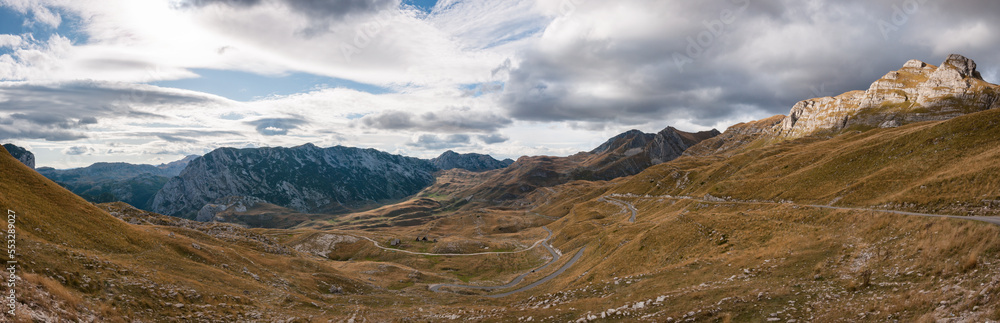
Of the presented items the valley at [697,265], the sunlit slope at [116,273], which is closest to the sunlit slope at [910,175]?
the valley at [697,265]

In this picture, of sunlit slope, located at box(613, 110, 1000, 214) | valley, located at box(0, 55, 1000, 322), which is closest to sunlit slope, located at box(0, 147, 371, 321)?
valley, located at box(0, 55, 1000, 322)

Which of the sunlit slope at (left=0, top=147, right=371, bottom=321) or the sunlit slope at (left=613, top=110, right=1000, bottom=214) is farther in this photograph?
the sunlit slope at (left=613, top=110, right=1000, bottom=214)

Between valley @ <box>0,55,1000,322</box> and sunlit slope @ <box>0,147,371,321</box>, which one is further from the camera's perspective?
sunlit slope @ <box>0,147,371,321</box>

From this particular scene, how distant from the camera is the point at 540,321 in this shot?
30031 millimetres

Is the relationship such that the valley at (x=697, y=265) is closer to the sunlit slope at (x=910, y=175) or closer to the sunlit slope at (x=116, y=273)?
the sunlit slope at (x=116, y=273)

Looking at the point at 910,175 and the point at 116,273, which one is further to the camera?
the point at 910,175

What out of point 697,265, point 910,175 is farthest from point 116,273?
point 910,175

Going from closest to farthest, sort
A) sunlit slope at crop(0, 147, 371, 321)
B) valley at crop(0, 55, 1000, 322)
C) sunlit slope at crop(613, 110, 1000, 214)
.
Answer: valley at crop(0, 55, 1000, 322), sunlit slope at crop(0, 147, 371, 321), sunlit slope at crop(613, 110, 1000, 214)

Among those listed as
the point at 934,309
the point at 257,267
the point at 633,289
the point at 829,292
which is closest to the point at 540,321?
the point at 633,289

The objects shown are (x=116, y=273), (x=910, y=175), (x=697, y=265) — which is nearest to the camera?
(x=116, y=273)

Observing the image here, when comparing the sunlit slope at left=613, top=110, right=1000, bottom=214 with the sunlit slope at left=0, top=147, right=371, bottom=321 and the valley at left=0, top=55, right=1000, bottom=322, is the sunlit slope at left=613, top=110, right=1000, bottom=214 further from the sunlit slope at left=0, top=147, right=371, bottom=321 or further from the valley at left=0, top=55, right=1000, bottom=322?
the sunlit slope at left=0, top=147, right=371, bottom=321

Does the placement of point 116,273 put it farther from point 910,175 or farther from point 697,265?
point 910,175

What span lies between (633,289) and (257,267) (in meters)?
57.1

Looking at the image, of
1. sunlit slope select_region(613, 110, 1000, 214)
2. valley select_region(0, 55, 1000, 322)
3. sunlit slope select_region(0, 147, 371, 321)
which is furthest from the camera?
sunlit slope select_region(613, 110, 1000, 214)
